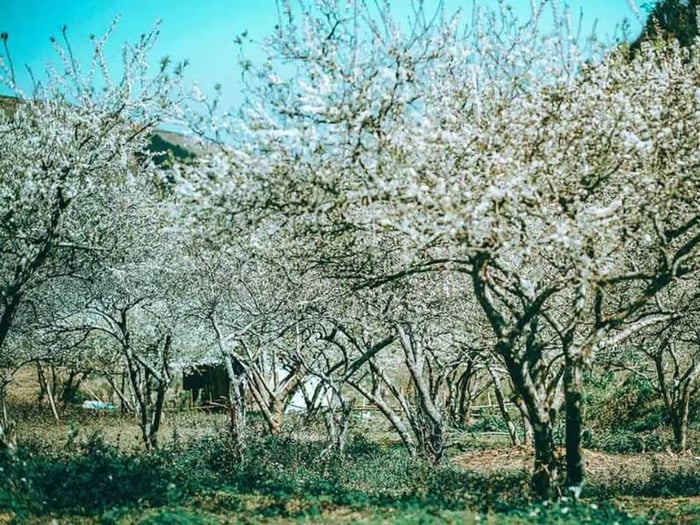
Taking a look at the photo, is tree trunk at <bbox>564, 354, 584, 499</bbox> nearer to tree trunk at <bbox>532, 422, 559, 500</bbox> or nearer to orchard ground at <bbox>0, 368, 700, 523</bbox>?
tree trunk at <bbox>532, 422, 559, 500</bbox>

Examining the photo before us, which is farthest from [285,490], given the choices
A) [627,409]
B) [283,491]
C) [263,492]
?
[627,409]

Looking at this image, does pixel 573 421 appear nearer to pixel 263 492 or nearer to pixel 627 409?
pixel 263 492

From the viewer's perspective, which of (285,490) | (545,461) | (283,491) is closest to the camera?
(545,461)

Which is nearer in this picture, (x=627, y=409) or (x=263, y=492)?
(x=263, y=492)

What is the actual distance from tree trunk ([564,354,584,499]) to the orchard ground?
51cm

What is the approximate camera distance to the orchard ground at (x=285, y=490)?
8664 millimetres

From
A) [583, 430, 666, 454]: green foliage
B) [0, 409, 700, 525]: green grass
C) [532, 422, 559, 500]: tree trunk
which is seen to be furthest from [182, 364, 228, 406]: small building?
[532, 422, 559, 500]: tree trunk

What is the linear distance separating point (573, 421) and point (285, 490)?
14.9 feet

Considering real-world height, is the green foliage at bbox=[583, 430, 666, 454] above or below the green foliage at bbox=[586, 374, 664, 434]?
below

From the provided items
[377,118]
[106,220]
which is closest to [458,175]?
[377,118]

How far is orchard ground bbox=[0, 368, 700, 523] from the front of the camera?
8.66 m

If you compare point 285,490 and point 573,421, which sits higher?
point 573,421

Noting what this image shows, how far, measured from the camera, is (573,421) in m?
10.2

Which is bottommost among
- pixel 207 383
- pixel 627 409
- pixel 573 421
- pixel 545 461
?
pixel 545 461
